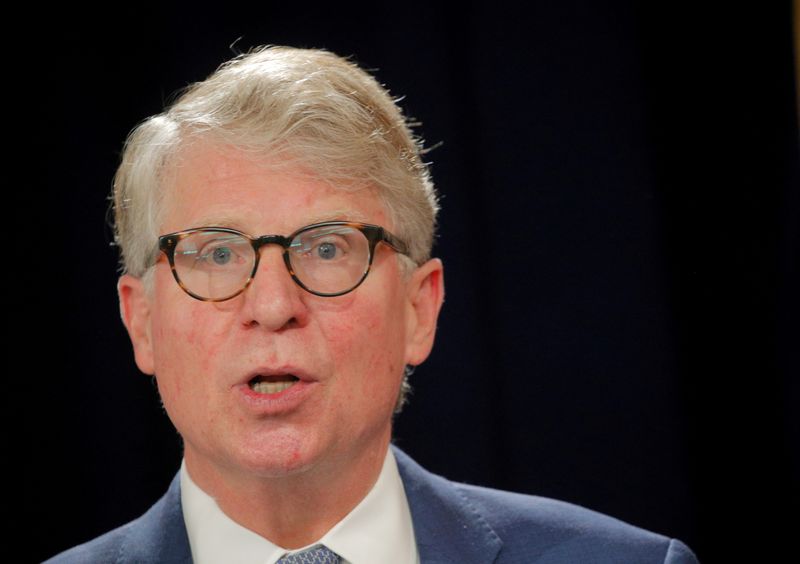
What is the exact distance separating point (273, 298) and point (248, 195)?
0.60 ft

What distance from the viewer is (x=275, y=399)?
5.80ft

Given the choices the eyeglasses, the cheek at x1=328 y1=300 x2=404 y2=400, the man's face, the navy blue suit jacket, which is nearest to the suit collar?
the navy blue suit jacket

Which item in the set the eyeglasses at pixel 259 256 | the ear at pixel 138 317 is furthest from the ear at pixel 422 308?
the ear at pixel 138 317

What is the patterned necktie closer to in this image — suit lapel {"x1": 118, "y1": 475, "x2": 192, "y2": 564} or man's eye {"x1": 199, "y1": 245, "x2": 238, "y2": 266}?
suit lapel {"x1": 118, "y1": 475, "x2": 192, "y2": 564}

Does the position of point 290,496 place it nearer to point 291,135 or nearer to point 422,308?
point 422,308

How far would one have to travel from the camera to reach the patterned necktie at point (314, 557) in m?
1.87

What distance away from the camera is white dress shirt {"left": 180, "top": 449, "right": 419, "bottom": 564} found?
1890 mm

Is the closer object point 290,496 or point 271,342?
point 271,342

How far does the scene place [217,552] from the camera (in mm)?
1898

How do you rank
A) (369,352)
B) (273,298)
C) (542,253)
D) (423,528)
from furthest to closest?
(542,253)
(423,528)
(369,352)
(273,298)

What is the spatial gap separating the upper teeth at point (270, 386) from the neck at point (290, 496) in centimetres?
16

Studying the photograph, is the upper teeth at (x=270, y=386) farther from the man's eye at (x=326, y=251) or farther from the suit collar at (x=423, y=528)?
the suit collar at (x=423, y=528)

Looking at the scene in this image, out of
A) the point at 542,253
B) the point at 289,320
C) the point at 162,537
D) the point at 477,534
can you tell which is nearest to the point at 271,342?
the point at 289,320

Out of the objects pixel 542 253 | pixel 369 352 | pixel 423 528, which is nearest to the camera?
pixel 369 352
